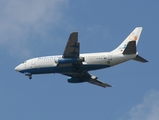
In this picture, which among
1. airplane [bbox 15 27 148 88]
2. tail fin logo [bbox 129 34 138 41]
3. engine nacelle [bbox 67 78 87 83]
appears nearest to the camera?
airplane [bbox 15 27 148 88]

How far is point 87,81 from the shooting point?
3839 inches

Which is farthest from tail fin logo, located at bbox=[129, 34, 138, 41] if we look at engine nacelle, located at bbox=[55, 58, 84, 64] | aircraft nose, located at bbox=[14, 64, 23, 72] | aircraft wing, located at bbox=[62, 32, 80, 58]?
aircraft nose, located at bbox=[14, 64, 23, 72]

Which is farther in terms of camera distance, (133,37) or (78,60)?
(133,37)

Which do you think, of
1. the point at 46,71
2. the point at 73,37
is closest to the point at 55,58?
the point at 46,71

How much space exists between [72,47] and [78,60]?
284 cm

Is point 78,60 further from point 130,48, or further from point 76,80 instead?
point 76,80

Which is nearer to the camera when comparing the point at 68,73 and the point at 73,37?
the point at 73,37

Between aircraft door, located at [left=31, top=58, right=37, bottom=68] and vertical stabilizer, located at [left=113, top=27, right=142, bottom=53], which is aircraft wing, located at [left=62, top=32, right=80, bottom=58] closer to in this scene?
aircraft door, located at [left=31, top=58, right=37, bottom=68]

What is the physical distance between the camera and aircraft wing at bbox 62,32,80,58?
84.7 m

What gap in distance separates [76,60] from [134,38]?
1011cm

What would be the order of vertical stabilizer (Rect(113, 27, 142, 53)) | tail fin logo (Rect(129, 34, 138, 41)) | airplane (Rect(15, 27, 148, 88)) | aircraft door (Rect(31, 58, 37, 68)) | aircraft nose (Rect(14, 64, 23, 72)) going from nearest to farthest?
1. airplane (Rect(15, 27, 148, 88))
2. vertical stabilizer (Rect(113, 27, 142, 53))
3. tail fin logo (Rect(129, 34, 138, 41))
4. aircraft door (Rect(31, 58, 37, 68))
5. aircraft nose (Rect(14, 64, 23, 72))

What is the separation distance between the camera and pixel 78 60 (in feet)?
292

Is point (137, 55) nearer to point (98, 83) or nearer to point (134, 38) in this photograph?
point (134, 38)

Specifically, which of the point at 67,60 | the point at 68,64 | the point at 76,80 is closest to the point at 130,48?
the point at 67,60
